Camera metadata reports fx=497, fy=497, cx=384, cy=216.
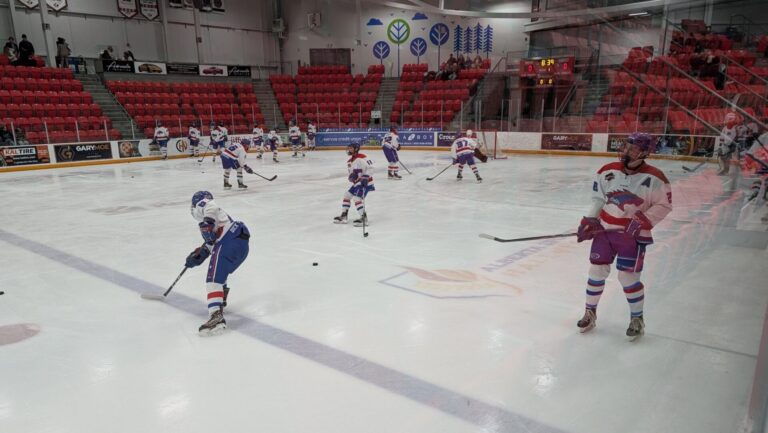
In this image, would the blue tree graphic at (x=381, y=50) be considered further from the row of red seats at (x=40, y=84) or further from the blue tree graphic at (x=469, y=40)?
the row of red seats at (x=40, y=84)

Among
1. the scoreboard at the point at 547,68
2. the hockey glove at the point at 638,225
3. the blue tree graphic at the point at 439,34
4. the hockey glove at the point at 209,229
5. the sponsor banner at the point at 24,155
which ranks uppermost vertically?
the blue tree graphic at the point at 439,34

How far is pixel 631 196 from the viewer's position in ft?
10.1

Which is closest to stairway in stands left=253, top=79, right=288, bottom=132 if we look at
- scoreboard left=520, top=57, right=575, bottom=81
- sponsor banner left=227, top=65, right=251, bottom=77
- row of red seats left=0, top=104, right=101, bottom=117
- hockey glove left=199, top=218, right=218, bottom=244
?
sponsor banner left=227, top=65, right=251, bottom=77

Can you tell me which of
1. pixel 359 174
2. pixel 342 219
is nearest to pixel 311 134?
pixel 342 219

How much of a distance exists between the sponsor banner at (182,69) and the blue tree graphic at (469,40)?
1219 cm

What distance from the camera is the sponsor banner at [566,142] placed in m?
16.3

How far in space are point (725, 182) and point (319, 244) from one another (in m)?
7.10

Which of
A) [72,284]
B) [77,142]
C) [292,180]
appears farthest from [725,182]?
[77,142]

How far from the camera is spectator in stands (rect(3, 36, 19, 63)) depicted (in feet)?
56.4

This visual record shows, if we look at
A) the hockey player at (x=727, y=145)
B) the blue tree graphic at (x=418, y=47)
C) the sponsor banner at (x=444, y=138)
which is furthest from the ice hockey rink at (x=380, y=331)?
the blue tree graphic at (x=418, y=47)

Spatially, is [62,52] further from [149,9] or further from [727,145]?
[727,145]

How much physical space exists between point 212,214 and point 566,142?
1528 cm

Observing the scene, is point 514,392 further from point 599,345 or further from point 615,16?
point 615,16

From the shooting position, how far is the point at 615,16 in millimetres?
16422
